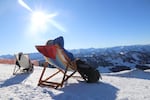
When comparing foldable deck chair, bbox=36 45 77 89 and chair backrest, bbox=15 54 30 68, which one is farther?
chair backrest, bbox=15 54 30 68

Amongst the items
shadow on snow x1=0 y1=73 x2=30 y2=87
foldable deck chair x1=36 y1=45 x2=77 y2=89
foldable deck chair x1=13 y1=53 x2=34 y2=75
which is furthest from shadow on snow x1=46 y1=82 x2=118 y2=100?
foldable deck chair x1=13 y1=53 x2=34 y2=75

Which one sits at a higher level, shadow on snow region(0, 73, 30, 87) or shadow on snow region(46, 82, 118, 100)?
shadow on snow region(0, 73, 30, 87)

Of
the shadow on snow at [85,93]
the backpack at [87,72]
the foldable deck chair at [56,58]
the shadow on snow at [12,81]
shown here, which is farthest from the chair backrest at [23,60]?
the shadow on snow at [85,93]

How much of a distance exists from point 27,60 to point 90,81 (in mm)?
7847

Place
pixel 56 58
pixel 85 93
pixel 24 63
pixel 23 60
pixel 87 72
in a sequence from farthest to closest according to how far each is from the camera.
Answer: pixel 23 60 → pixel 24 63 → pixel 87 72 → pixel 56 58 → pixel 85 93

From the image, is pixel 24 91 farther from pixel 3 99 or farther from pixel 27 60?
pixel 27 60

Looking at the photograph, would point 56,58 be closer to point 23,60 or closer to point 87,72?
point 87,72

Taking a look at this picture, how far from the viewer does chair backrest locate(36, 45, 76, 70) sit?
999cm

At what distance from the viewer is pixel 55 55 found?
10.2 meters

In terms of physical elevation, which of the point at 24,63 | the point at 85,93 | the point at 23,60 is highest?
the point at 23,60

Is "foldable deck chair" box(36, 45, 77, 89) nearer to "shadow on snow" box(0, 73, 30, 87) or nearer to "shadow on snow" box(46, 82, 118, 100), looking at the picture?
"shadow on snow" box(46, 82, 118, 100)

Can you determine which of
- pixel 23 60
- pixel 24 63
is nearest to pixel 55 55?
pixel 24 63

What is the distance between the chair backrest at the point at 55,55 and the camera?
9.99 meters

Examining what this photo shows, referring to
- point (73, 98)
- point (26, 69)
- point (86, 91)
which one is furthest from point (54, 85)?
point (26, 69)
